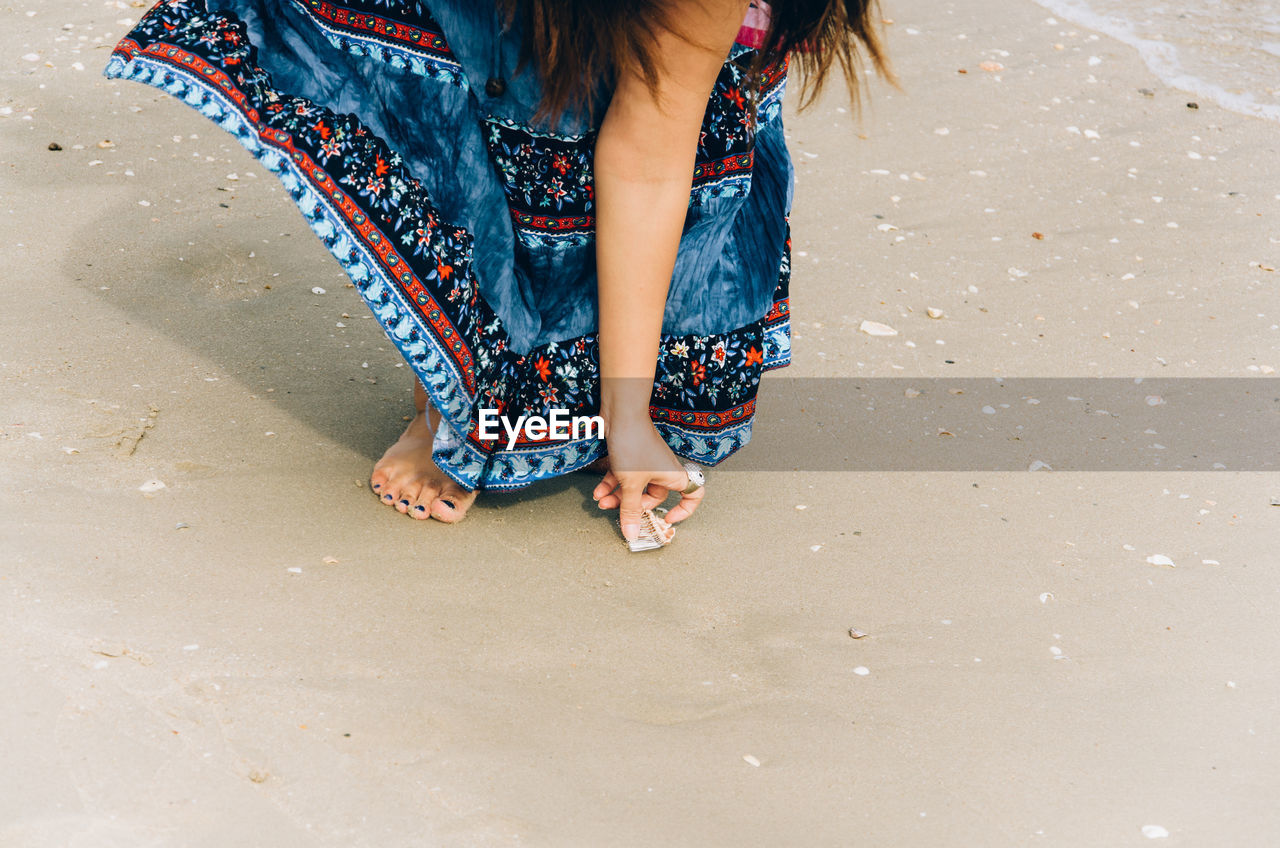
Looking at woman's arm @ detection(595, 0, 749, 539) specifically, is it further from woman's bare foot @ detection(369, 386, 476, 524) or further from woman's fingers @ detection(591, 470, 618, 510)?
woman's bare foot @ detection(369, 386, 476, 524)

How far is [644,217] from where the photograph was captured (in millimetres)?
1932

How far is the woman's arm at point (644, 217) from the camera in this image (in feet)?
5.91

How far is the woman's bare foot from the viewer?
7.00ft

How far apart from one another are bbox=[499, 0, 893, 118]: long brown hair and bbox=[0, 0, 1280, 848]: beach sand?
0.83 meters

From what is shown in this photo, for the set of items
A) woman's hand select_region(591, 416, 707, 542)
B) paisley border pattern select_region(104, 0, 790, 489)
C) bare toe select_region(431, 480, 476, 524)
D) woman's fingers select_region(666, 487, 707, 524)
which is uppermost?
paisley border pattern select_region(104, 0, 790, 489)

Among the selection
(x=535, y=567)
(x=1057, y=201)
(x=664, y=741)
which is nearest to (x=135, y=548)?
(x=535, y=567)

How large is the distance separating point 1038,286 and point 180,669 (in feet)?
8.20

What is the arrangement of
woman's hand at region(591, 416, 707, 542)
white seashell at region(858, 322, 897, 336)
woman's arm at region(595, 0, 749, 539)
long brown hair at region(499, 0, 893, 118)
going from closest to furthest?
long brown hair at region(499, 0, 893, 118) < woman's arm at region(595, 0, 749, 539) < woman's hand at region(591, 416, 707, 542) < white seashell at region(858, 322, 897, 336)

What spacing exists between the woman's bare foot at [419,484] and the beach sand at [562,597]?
0.03 m

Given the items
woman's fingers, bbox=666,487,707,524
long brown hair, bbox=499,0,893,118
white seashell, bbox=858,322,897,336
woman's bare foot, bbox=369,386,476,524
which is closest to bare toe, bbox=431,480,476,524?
woman's bare foot, bbox=369,386,476,524

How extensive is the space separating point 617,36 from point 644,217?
0.32 meters

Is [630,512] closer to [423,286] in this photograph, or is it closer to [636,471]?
[636,471]

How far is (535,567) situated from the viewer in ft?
6.77

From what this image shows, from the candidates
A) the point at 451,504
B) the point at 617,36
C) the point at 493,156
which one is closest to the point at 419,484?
the point at 451,504
